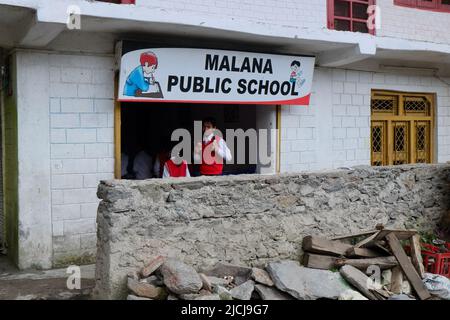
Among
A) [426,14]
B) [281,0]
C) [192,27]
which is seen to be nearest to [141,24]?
[192,27]

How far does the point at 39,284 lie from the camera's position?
223 inches

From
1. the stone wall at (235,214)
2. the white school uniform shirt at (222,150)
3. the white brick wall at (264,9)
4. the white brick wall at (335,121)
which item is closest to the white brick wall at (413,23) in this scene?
the white brick wall at (335,121)

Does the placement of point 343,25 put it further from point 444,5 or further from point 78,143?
point 78,143

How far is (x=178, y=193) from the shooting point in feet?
15.8

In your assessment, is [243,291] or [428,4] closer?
[243,291]

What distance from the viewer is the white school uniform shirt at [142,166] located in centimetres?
753

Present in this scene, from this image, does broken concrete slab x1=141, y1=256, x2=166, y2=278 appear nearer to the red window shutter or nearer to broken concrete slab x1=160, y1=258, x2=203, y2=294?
broken concrete slab x1=160, y1=258, x2=203, y2=294

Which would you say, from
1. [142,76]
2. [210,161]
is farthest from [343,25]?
[142,76]

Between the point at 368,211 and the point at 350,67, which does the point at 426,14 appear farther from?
the point at 368,211

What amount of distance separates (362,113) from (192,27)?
150 inches

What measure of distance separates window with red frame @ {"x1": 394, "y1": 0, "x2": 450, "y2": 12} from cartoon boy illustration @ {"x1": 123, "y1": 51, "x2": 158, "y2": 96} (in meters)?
4.73

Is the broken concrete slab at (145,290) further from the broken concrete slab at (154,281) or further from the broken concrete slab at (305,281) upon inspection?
the broken concrete slab at (305,281)

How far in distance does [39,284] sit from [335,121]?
5.34 meters

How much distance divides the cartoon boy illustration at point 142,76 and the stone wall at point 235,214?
2202mm
